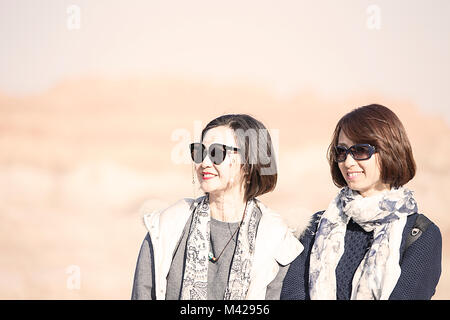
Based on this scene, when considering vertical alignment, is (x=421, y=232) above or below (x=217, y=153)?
below

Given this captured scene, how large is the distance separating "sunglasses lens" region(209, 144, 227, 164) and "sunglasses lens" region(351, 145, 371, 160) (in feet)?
2.25

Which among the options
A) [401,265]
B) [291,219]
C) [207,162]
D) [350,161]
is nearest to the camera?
[401,265]

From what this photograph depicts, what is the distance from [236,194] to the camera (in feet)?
9.69

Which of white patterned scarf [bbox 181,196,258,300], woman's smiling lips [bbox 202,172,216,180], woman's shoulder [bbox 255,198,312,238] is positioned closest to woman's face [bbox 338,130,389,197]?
woman's shoulder [bbox 255,198,312,238]

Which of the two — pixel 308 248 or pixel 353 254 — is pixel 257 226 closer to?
pixel 308 248

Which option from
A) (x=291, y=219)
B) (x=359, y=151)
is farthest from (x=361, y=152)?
(x=291, y=219)

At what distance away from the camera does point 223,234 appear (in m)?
2.89

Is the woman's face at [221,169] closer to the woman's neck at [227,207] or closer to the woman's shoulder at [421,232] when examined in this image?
the woman's neck at [227,207]

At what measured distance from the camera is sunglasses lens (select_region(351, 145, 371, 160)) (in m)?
2.67

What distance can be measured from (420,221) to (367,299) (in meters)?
0.48

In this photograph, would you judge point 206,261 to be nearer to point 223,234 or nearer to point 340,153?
point 223,234

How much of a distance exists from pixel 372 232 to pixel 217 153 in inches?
36.6

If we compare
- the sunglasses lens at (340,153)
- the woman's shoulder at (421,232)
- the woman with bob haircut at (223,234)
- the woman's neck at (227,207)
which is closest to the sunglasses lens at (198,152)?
the woman with bob haircut at (223,234)
